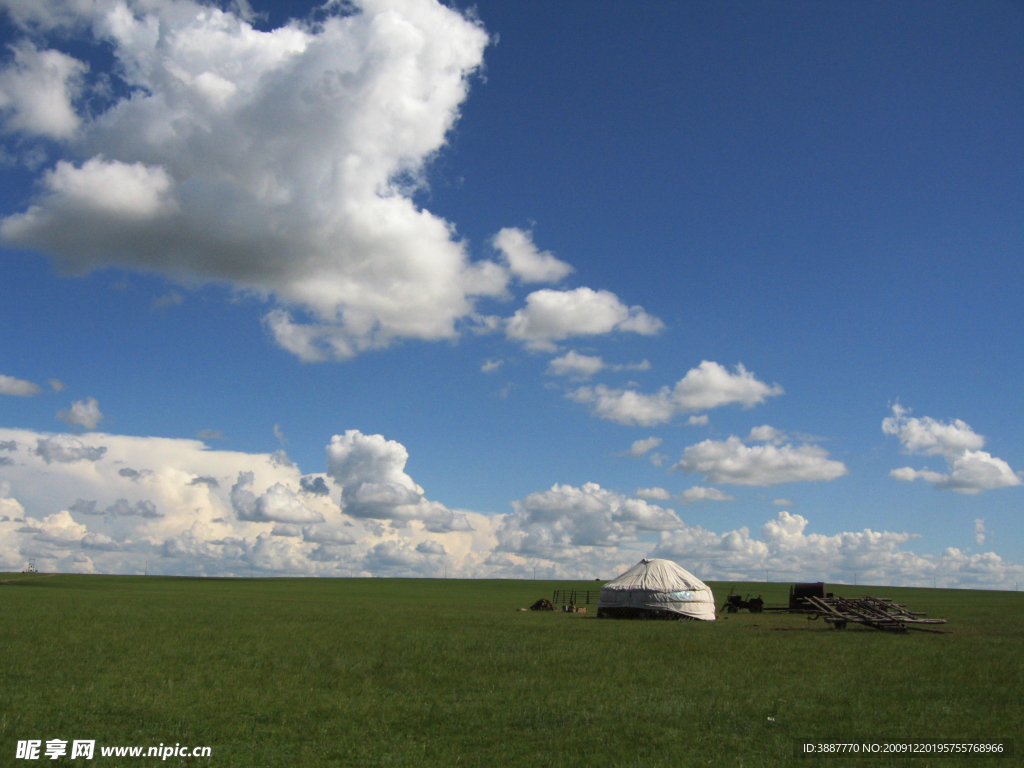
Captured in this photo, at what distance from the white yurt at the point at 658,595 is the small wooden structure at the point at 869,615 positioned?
23.9 feet

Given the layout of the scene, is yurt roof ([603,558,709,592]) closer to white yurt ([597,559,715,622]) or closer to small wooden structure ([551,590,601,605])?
white yurt ([597,559,715,622])

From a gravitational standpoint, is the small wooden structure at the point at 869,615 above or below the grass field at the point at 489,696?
below

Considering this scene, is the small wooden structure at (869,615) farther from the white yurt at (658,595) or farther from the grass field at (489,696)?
the grass field at (489,696)

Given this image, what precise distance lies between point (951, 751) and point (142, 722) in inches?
620

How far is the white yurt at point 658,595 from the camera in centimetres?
4800

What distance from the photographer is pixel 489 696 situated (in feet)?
57.8

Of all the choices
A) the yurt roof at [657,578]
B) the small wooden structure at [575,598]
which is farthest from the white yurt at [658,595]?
the small wooden structure at [575,598]

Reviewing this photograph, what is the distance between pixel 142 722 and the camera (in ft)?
46.5

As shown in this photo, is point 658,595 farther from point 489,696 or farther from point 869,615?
point 489,696

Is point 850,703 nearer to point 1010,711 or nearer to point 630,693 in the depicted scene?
point 1010,711

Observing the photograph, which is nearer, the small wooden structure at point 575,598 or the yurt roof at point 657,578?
the yurt roof at point 657,578

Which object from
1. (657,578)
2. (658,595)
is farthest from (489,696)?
(657,578)

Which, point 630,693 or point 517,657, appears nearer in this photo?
point 630,693

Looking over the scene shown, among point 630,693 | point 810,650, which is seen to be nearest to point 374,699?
point 630,693
